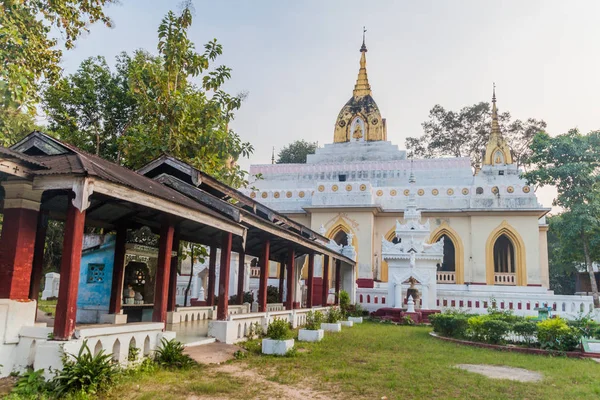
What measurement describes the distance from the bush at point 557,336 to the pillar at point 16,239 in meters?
10.4

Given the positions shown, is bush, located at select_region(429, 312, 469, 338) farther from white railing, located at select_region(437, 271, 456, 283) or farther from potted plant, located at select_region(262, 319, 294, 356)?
white railing, located at select_region(437, 271, 456, 283)

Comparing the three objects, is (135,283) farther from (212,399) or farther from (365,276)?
(365,276)

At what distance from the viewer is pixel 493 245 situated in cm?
2684

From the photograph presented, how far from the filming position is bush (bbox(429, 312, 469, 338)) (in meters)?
13.1

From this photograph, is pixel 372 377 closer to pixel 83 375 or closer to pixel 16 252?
pixel 83 375

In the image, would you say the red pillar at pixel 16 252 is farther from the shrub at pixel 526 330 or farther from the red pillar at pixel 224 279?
the shrub at pixel 526 330

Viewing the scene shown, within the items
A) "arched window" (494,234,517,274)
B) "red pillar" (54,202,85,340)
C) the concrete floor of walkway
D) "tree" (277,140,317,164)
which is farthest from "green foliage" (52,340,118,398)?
"tree" (277,140,317,164)

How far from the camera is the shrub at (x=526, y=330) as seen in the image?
11.7m

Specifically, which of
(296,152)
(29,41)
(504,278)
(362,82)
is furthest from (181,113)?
(296,152)

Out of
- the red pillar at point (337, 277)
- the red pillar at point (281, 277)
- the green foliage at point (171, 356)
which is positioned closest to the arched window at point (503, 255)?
the red pillar at point (337, 277)

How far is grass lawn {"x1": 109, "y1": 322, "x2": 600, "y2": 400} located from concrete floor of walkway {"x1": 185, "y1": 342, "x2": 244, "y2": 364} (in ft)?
Answer: 0.86

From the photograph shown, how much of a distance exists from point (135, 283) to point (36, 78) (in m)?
5.36

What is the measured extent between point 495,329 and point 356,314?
25.9 ft

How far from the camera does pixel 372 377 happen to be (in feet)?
25.5
